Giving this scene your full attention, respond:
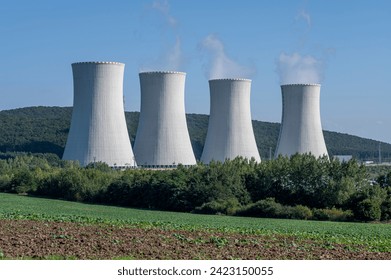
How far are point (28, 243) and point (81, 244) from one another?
68 cm

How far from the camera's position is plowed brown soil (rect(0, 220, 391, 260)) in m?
9.36

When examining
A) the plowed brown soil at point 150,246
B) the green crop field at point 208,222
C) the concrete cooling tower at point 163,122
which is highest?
the concrete cooling tower at point 163,122

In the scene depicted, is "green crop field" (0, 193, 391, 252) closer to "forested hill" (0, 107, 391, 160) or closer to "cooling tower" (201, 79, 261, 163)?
"cooling tower" (201, 79, 261, 163)

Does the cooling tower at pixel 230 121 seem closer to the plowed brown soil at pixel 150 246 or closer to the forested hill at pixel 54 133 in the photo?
the forested hill at pixel 54 133

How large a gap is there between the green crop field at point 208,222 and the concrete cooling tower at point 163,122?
3.81m

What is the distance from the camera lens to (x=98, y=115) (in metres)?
27.2

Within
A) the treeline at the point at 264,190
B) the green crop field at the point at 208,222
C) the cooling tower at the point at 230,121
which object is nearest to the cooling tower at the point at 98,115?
the treeline at the point at 264,190

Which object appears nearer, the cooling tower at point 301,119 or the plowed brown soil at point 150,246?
the plowed brown soil at point 150,246

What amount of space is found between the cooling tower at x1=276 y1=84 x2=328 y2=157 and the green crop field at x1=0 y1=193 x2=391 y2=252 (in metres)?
8.96

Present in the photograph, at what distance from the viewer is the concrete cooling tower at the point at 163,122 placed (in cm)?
2838

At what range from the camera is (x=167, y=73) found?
92.6ft

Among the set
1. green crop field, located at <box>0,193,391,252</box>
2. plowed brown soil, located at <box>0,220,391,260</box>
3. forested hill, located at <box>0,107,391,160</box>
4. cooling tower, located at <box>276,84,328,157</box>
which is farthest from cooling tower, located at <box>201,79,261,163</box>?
plowed brown soil, located at <box>0,220,391,260</box>

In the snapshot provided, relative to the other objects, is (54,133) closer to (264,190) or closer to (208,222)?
(264,190)

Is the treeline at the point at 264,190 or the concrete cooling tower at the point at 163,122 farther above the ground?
the concrete cooling tower at the point at 163,122
